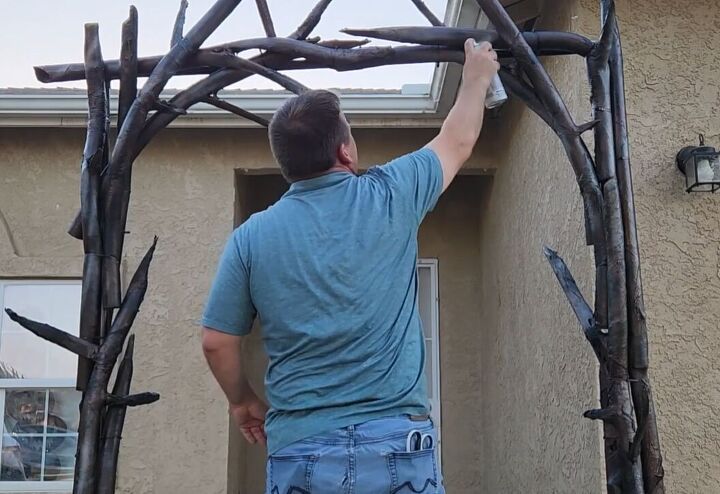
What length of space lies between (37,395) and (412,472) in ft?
16.2

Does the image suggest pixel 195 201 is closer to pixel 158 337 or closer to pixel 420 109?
pixel 158 337

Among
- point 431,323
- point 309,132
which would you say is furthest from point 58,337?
point 431,323

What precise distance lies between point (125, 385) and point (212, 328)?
0.58 metres

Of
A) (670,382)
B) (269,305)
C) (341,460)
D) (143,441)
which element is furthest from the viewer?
(143,441)

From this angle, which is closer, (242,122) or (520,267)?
(520,267)

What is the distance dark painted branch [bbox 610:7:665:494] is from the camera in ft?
7.48

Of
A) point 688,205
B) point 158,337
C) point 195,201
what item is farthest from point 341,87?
point 688,205

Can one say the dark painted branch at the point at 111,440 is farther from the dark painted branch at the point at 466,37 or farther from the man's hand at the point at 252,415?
the dark painted branch at the point at 466,37

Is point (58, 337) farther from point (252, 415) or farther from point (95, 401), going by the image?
point (252, 415)

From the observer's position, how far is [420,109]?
5816 mm

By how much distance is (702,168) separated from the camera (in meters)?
3.50

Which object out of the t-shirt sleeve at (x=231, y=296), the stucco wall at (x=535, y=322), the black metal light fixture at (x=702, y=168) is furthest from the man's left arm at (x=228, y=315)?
the black metal light fixture at (x=702, y=168)

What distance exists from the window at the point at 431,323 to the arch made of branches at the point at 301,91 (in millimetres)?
4228

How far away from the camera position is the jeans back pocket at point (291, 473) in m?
1.85
